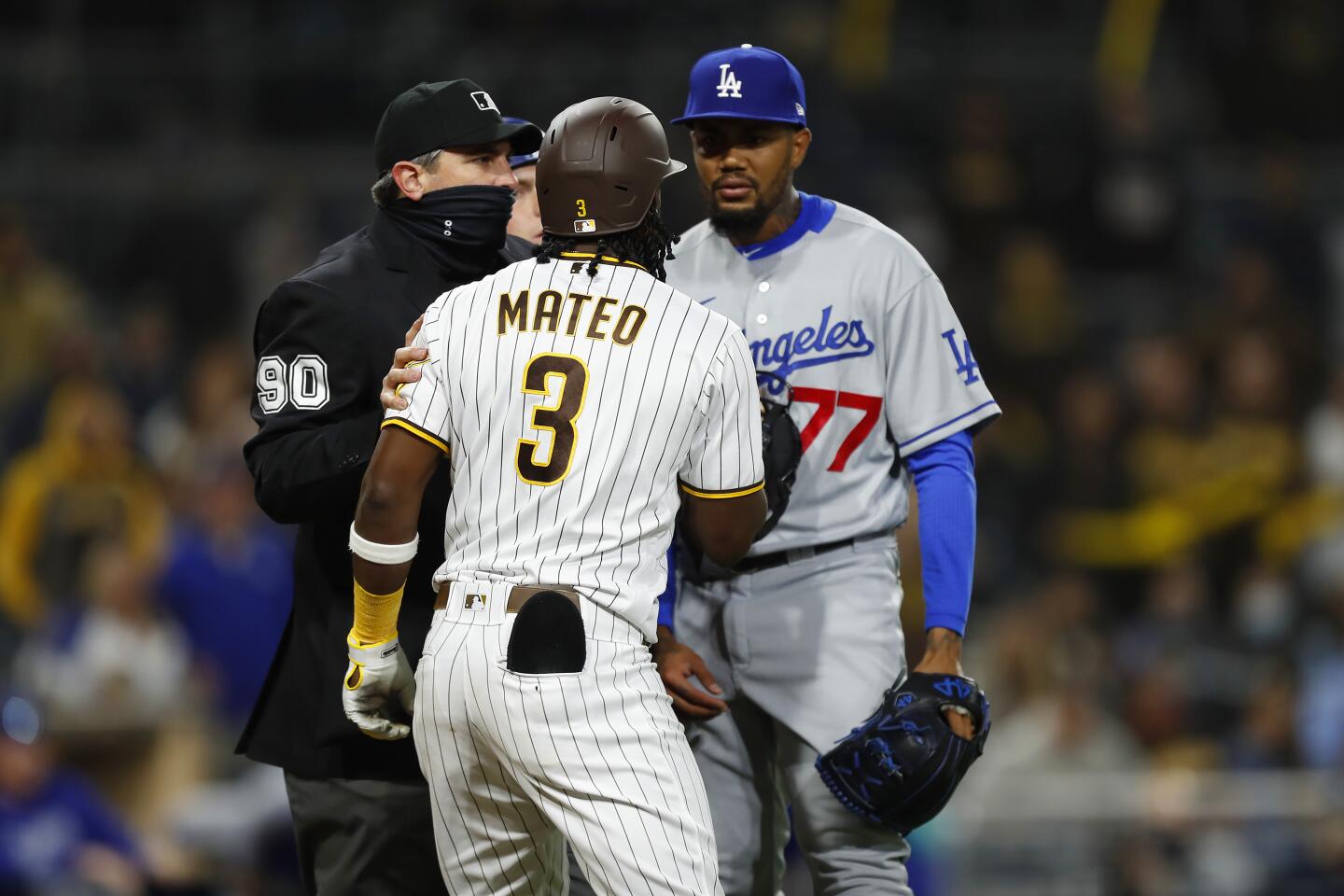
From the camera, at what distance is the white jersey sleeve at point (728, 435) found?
3.23 meters

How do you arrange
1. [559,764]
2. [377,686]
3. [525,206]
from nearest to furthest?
Answer: [559,764]
[377,686]
[525,206]

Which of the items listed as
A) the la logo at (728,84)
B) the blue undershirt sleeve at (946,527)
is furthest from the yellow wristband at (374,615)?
the la logo at (728,84)

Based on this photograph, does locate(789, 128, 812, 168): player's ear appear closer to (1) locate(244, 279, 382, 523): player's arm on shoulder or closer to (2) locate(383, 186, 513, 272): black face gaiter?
(2) locate(383, 186, 513, 272): black face gaiter

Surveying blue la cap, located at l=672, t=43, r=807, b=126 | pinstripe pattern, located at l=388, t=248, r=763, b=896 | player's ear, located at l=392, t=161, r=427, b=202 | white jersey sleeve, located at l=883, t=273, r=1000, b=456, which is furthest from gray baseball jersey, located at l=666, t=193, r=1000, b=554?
player's ear, located at l=392, t=161, r=427, b=202

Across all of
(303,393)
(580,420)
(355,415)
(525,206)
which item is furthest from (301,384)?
(525,206)

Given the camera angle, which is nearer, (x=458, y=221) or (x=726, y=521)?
(x=726, y=521)

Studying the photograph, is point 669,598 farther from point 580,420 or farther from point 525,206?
point 525,206

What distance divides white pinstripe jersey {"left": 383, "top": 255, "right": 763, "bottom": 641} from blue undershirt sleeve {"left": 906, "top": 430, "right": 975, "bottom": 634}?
0.64 metres

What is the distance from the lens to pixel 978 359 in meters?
9.94

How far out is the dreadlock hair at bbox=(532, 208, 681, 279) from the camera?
10.8 feet

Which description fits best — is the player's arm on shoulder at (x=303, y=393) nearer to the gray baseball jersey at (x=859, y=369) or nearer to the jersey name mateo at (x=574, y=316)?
the jersey name mateo at (x=574, y=316)

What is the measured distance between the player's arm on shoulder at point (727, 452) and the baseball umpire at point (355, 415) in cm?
62

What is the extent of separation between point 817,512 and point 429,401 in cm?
99

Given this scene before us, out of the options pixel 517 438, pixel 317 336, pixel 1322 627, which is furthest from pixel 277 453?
pixel 1322 627
